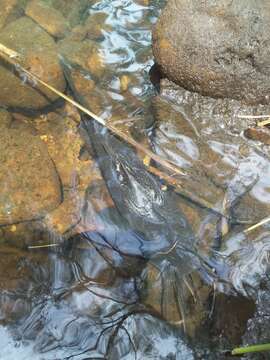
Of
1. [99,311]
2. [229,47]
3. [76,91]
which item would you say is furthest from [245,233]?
[76,91]

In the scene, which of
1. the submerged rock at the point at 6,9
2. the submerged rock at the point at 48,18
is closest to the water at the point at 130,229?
the submerged rock at the point at 48,18

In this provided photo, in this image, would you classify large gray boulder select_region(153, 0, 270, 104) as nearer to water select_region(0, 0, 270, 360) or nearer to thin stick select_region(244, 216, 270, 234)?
water select_region(0, 0, 270, 360)

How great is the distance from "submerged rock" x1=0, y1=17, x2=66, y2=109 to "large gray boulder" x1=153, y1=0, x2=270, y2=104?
3.41 ft

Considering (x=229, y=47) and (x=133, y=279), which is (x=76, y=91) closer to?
(x=229, y=47)

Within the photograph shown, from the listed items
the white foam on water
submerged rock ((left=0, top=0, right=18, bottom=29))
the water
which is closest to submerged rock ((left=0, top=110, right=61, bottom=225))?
the water

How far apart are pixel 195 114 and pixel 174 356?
2.14m

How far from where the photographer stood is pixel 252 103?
13.1 feet

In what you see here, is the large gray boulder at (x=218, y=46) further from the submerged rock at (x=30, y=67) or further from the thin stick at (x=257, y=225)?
the thin stick at (x=257, y=225)

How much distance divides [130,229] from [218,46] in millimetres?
1725

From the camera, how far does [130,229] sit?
126 inches

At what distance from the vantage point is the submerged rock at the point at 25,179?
330 centimetres

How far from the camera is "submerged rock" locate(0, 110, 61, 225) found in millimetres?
3303

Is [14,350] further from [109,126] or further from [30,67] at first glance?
[30,67]

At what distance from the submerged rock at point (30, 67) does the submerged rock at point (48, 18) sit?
136mm
